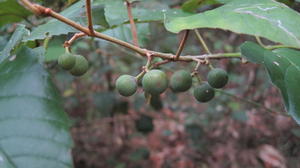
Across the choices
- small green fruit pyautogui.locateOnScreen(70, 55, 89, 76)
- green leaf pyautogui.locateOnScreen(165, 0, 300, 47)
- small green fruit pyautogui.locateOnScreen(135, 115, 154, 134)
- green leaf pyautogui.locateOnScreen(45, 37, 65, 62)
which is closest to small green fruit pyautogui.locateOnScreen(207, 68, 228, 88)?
green leaf pyautogui.locateOnScreen(165, 0, 300, 47)

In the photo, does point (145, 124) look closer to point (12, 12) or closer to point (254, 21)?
point (12, 12)

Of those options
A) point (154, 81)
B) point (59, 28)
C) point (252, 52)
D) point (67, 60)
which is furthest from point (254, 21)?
point (59, 28)

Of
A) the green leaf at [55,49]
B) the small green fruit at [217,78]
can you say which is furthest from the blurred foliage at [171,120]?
the small green fruit at [217,78]

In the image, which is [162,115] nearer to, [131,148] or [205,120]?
[131,148]

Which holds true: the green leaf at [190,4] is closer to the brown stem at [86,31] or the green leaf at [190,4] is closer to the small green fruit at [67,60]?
the brown stem at [86,31]

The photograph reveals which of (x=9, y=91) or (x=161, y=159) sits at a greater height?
(x=9, y=91)

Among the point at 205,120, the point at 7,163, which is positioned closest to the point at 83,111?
the point at 205,120

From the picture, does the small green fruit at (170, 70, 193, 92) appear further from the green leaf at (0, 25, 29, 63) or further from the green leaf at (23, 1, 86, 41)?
the green leaf at (0, 25, 29, 63)

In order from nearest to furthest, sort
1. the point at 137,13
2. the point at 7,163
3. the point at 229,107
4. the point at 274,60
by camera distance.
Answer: the point at 7,163
the point at 274,60
the point at 137,13
the point at 229,107
